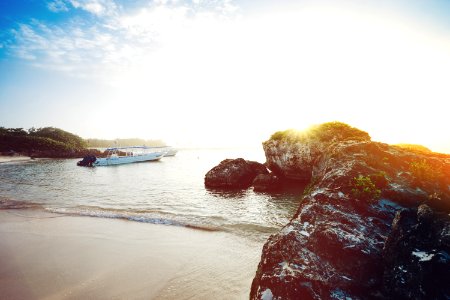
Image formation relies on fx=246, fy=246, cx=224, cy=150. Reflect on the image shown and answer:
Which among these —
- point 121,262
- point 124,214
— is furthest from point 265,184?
point 121,262

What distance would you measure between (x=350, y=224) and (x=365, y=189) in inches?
46.1

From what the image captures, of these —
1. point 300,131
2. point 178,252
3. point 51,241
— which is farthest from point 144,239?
point 300,131

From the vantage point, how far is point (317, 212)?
20.6 ft

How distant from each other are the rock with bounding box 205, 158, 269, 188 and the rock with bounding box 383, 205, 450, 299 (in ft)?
82.0

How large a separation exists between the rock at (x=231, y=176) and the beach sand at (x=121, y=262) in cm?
1634

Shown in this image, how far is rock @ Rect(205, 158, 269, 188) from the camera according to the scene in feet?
97.9

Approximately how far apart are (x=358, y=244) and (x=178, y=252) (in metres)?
7.16

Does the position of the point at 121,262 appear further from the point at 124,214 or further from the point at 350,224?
the point at 350,224

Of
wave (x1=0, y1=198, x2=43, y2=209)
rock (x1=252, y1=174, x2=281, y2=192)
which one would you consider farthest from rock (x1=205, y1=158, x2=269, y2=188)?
wave (x1=0, y1=198, x2=43, y2=209)

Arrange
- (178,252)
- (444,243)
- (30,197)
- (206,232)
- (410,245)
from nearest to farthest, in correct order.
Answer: (444,243) → (410,245) → (178,252) → (206,232) → (30,197)

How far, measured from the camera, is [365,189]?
6.42 meters

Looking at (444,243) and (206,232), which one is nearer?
(444,243)

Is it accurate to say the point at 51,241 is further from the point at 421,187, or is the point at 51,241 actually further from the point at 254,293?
the point at 421,187

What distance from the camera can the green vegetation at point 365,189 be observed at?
20.9 ft
